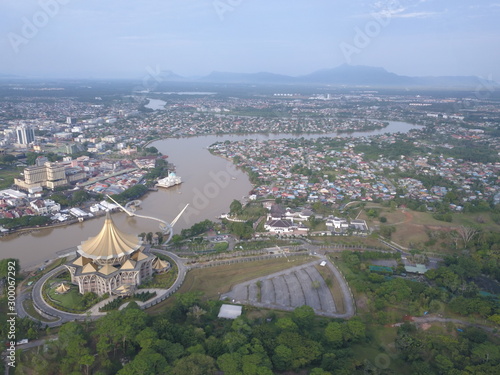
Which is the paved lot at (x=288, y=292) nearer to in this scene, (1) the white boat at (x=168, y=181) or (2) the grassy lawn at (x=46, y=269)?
(2) the grassy lawn at (x=46, y=269)

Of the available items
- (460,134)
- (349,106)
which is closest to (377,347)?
(460,134)

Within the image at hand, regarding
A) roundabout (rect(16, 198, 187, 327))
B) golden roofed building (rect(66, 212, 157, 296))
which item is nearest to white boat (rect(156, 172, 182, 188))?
roundabout (rect(16, 198, 187, 327))

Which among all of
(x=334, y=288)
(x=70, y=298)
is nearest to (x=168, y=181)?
(x=70, y=298)

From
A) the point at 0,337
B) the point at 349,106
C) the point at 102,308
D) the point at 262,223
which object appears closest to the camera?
the point at 0,337

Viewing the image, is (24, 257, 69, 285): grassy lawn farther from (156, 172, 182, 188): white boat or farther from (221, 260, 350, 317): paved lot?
(156, 172, 182, 188): white boat

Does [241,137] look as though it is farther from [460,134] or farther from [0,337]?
[0,337]

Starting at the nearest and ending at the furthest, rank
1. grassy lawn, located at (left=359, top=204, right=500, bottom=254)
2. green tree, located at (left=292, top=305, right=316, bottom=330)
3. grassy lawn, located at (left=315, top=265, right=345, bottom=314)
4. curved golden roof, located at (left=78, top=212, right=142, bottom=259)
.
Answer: green tree, located at (left=292, top=305, right=316, bottom=330) → grassy lawn, located at (left=315, top=265, right=345, bottom=314) → curved golden roof, located at (left=78, top=212, right=142, bottom=259) → grassy lawn, located at (left=359, top=204, right=500, bottom=254)

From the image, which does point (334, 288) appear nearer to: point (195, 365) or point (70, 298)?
point (195, 365)

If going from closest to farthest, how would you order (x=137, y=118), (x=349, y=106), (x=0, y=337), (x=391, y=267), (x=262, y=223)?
1. (x=0, y=337)
2. (x=391, y=267)
3. (x=262, y=223)
4. (x=137, y=118)
5. (x=349, y=106)
